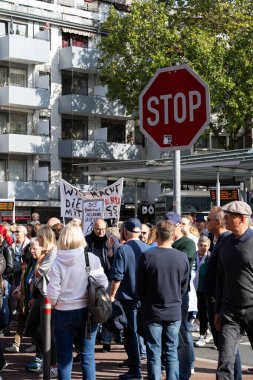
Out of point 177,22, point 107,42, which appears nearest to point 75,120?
point 107,42

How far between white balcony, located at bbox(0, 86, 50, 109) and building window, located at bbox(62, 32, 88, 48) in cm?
396

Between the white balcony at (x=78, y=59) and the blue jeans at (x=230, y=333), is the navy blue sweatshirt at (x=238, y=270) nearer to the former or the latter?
the blue jeans at (x=230, y=333)

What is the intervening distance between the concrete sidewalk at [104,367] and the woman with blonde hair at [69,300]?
2071 mm

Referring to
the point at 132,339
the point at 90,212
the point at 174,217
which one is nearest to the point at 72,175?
the point at 90,212

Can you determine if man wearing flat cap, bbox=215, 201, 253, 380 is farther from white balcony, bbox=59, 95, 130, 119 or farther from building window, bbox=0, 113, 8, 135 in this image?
white balcony, bbox=59, 95, 130, 119

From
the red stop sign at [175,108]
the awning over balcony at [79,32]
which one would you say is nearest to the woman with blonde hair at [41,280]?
the red stop sign at [175,108]

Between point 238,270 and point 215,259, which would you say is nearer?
point 238,270

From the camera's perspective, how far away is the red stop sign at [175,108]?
8.60 metres

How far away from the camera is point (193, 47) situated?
41.5 metres

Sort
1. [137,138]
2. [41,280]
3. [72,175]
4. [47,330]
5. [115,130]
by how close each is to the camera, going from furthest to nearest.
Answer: [137,138] < [115,130] < [72,175] < [41,280] < [47,330]

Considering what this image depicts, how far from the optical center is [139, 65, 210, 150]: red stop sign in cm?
860

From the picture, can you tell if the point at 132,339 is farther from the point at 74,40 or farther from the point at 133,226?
the point at 74,40

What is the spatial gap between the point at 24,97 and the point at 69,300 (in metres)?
39.5

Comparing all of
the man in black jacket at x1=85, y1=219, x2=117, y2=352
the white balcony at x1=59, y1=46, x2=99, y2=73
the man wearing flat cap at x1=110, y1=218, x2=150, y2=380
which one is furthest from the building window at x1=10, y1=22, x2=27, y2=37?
the man wearing flat cap at x1=110, y1=218, x2=150, y2=380
